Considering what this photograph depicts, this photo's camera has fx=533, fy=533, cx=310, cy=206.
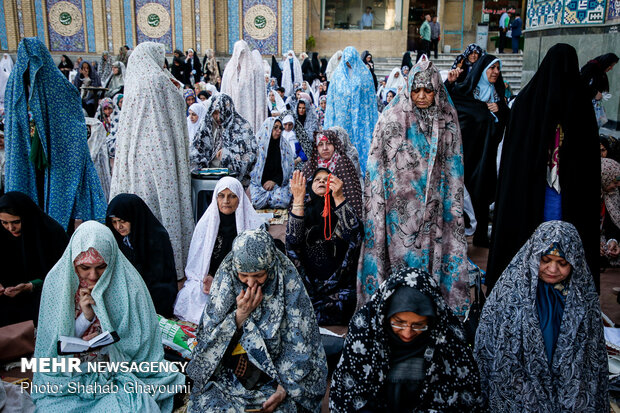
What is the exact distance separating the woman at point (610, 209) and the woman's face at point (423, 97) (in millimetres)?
1892

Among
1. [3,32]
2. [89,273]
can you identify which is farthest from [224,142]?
[3,32]

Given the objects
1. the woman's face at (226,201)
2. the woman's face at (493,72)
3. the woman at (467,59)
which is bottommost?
the woman's face at (226,201)

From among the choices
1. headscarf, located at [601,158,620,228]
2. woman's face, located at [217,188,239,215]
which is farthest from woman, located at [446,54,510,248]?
woman's face, located at [217,188,239,215]

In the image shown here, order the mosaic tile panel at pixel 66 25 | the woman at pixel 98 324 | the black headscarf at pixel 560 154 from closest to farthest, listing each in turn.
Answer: the woman at pixel 98 324
the black headscarf at pixel 560 154
the mosaic tile panel at pixel 66 25

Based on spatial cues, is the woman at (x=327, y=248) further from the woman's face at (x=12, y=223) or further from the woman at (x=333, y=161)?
the woman's face at (x=12, y=223)

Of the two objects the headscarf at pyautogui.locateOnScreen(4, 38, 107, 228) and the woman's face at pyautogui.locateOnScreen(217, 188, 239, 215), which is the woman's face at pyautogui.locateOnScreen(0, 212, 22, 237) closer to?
the headscarf at pyautogui.locateOnScreen(4, 38, 107, 228)

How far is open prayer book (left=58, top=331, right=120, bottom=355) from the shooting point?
229 cm

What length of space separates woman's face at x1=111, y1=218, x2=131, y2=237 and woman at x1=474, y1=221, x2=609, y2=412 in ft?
7.34

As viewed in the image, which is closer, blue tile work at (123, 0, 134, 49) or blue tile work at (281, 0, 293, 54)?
blue tile work at (123, 0, 134, 49)

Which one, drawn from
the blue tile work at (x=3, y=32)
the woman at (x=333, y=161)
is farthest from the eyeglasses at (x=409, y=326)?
the blue tile work at (x=3, y=32)

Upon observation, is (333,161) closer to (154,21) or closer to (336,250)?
(336,250)

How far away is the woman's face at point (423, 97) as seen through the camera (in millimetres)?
3318

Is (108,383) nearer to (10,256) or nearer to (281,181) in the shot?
(10,256)

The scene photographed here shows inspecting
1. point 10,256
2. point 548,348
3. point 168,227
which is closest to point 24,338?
point 10,256
